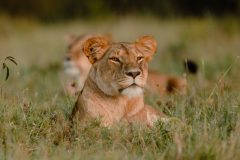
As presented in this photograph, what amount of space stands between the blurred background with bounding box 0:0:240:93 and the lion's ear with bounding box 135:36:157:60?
250 centimetres

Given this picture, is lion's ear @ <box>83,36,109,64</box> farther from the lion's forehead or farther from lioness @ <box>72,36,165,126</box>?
the lion's forehead

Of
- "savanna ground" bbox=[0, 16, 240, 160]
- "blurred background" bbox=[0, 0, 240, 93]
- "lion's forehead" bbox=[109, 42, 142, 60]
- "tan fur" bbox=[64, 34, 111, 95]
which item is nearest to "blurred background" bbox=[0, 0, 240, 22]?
"blurred background" bbox=[0, 0, 240, 93]

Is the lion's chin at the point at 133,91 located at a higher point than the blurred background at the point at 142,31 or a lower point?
higher

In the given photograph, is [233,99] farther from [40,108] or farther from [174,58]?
[174,58]

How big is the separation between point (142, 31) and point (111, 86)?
36.2 feet

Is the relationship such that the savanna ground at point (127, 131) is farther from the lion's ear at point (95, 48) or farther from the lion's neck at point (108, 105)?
the lion's ear at point (95, 48)

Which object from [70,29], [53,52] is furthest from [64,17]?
[53,52]

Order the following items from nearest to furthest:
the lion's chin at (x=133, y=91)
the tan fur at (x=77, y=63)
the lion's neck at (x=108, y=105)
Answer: the lion's chin at (x=133, y=91) < the lion's neck at (x=108, y=105) < the tan fur at (x=77, y=63)

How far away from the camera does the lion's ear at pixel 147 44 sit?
18.9 feet

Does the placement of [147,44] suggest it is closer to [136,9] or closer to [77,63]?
[77,63]

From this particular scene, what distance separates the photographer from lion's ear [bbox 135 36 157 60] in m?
5.75

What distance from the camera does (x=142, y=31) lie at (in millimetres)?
16453

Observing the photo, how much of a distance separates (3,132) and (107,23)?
12.4 meters

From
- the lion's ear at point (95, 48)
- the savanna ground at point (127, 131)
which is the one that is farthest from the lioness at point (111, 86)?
the savanna ground at point (127, 131)
